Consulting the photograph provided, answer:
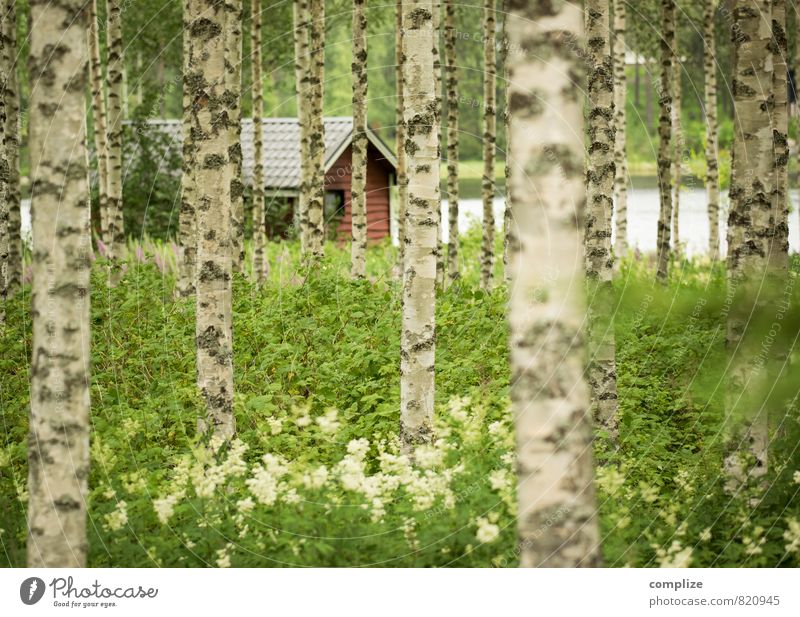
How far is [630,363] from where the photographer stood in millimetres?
10820

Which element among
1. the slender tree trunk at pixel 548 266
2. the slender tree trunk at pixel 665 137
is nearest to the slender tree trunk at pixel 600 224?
the slender tree trunk at pixel 665 137

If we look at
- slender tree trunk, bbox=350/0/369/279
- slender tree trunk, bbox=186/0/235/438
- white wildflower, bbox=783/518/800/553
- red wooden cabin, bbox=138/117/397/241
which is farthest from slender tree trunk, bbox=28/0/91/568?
red wooden cabin, bbox=138/117/397/241

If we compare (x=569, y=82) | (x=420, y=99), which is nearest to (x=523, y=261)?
(x=569, y=82)

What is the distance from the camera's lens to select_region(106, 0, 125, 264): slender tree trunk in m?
14.9

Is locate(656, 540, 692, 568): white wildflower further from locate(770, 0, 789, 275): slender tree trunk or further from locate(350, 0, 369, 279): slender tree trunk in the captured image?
locate(350, 0, 369, 279): slender tree trunk

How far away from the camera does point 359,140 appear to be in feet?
49.7

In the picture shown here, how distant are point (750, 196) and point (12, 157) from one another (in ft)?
34.6

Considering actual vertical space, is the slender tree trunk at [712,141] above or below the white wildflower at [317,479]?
above

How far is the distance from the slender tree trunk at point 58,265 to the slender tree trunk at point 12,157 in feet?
27.2

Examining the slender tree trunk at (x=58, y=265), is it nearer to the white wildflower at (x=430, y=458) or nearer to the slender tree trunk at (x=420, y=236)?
the white wildflower at (x=430, y=458)

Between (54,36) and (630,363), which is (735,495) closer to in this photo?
(630,363)

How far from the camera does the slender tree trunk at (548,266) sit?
184 inches
